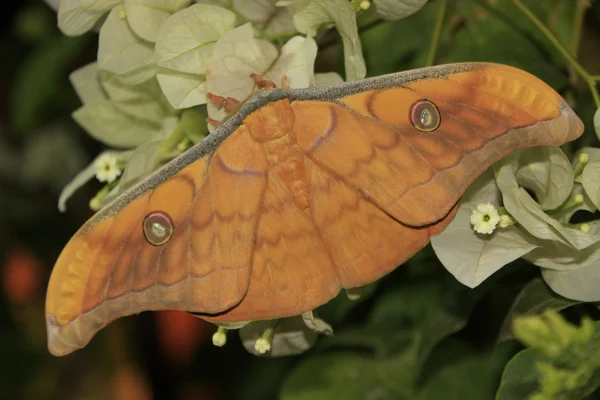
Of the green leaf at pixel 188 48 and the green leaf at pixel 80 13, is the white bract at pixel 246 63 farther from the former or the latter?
the green leaf at pixel 80 13

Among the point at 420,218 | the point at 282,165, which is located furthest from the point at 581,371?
the point at 282,165

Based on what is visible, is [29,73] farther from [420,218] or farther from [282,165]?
[420,218]

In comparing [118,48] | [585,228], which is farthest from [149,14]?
[585,228]

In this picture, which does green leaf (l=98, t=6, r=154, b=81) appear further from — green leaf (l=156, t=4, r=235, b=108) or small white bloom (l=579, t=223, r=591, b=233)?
small white bloom (l=579, t=223, r=591, b=233)

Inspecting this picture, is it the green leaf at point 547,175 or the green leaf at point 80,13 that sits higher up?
the green leaf at point 80,13

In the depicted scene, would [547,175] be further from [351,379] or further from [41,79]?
[41,79]

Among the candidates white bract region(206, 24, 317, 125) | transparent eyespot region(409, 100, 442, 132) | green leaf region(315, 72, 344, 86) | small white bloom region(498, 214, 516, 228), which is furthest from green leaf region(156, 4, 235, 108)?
small white bloom region(498, 214, 516, 228)

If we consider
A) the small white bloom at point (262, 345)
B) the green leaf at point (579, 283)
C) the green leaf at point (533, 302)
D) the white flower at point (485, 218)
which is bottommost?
the small white bloom at point (262, 345)

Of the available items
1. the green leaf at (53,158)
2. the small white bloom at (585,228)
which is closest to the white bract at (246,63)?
the small white bloom at (585,228)
